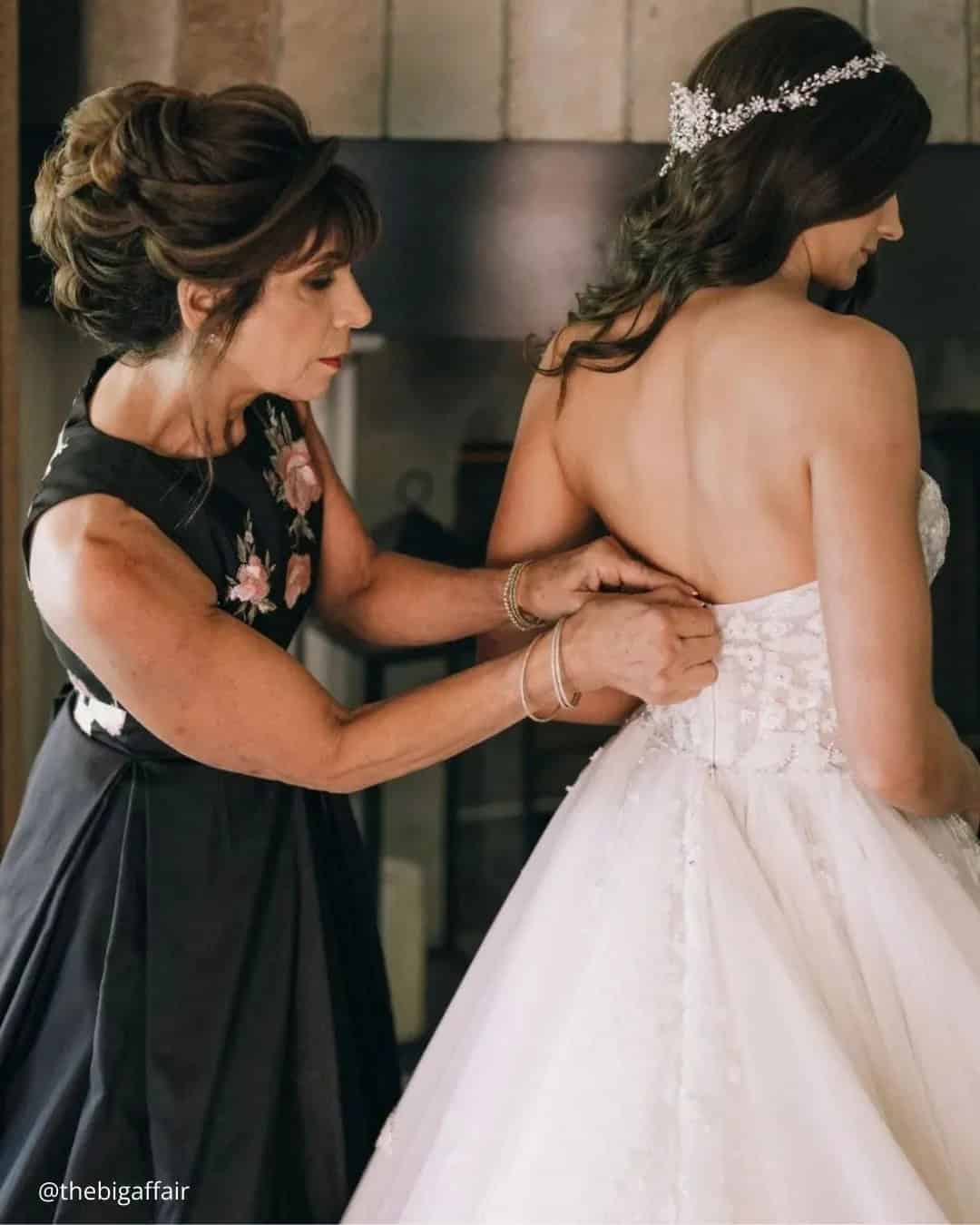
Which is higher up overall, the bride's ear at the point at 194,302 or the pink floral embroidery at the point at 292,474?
the bride's ear at the point at 194,302

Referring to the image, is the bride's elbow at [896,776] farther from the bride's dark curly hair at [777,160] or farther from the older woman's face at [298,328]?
the older woman's face at [298,328]

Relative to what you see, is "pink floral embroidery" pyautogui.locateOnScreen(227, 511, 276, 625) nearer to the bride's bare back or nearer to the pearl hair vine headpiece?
the bride's bare back

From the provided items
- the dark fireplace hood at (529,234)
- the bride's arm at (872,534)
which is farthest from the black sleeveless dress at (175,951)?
the bride's arm at (872,534)

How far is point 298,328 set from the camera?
1343 mm

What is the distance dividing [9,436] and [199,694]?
2.09ft

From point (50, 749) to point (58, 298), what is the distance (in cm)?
50

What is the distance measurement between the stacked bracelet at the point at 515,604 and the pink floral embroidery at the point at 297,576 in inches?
9.3

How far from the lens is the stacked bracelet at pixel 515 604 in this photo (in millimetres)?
1560

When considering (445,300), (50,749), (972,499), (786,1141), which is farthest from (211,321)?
(972,499)

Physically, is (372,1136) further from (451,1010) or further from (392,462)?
(392,462)

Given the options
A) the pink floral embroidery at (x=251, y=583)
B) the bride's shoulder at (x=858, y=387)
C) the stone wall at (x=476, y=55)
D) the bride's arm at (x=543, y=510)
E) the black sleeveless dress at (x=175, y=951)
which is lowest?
the black sleeveless dress at (x=175, y=951)

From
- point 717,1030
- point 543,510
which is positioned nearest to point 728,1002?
point 717,1030

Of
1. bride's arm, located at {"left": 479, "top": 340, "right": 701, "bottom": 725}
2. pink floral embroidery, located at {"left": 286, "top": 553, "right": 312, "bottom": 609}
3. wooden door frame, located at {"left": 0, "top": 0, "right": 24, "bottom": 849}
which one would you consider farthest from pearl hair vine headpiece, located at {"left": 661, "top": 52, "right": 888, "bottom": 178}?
wooden door frame, located at {"left": 0, "top": 0, "right": 24, "bottom": 849}

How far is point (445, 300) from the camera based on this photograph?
1873mm
